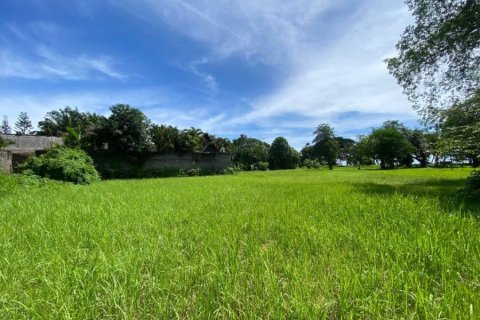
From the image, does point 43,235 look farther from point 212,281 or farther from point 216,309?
point 216,309

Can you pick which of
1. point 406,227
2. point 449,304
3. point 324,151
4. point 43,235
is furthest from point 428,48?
point 324,151

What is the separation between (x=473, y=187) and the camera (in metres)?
5.92

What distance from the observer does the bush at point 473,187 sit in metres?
5.57

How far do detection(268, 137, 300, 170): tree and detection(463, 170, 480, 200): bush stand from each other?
4798 cm

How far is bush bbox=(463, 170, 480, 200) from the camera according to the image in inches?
219

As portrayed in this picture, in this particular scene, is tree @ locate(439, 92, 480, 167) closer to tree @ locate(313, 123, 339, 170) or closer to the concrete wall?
the concrete wall

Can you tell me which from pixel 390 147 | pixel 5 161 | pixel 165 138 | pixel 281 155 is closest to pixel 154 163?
pixel 165 138

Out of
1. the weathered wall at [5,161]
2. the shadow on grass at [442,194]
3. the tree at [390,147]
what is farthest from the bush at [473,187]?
the tree at [390,147]

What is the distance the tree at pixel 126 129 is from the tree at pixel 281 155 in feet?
118

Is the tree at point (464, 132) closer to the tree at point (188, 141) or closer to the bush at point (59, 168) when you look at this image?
the bush at point (59, 168)

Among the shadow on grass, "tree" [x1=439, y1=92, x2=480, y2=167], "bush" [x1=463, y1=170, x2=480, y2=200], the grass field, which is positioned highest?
"tree" [x1=439, y1=92, x2=480, y2=167]

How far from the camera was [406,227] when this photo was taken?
3107mm

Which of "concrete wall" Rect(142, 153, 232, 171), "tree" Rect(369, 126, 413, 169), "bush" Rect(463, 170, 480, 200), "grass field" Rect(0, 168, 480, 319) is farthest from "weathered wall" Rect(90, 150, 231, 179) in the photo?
"tree" Rect(369, 126, 413, 169)

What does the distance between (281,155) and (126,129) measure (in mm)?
37577
